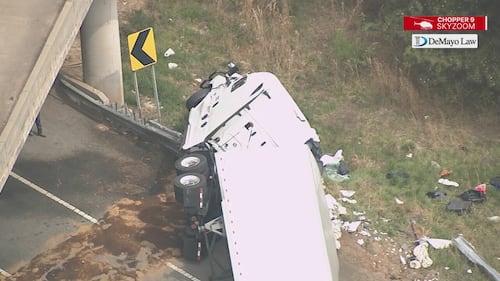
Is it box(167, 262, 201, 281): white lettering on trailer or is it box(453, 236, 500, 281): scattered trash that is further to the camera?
box(453, 236, 500, 281): scattered trash

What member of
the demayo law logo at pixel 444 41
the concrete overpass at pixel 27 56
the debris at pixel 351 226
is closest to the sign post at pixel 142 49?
the concrete overpass at pixel 27 56

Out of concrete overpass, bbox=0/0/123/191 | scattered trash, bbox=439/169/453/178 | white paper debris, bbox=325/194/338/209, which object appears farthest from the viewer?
scattered trash, bbox=439/169/453/178

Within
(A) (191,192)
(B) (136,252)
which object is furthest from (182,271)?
(A) (191,192)

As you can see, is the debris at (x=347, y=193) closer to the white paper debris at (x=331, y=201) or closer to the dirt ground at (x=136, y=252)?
the white paper debris at (x=331, y=201)

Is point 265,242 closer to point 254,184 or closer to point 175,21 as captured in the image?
point 254,184

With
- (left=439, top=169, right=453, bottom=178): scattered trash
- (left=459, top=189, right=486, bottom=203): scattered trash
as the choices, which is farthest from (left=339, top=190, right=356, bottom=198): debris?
(left=459, top=189, right=486, bottom=203): scattered trash

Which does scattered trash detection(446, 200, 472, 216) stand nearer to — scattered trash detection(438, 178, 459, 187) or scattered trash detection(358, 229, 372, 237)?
scattered trash detection(438, 178, 459, 187)

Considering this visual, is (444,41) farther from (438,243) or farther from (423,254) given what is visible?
(423,254)

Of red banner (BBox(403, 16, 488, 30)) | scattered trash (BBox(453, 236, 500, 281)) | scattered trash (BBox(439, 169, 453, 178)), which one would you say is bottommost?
scattered trash (BBox(453, 236, 500, 281))
